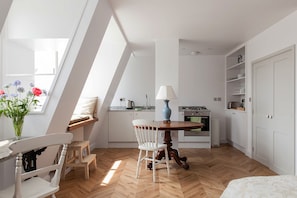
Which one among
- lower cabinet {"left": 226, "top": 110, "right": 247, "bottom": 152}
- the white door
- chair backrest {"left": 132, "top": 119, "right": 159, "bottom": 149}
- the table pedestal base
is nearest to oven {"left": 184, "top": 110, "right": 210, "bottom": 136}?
lower cabinet {"left": 226, "top": 110, "right": 247, "bottom": 152}

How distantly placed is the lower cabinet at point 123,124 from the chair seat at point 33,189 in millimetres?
3469

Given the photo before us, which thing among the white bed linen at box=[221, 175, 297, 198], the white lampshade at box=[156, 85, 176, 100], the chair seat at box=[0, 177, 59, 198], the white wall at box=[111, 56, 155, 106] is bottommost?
the chair seat at box=[0, 177, 59, 198]

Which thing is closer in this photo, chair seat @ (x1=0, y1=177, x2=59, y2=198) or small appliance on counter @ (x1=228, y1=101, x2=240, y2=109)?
chair seat @ (x1=0, y1=177, x2=59, y2=198)

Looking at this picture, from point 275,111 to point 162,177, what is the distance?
2.12 metres

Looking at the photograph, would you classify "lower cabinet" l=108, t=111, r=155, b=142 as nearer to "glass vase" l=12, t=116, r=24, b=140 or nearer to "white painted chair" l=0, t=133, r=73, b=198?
"glass vase" l=12, t=116, r=24, b=140

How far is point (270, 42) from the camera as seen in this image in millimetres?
3725

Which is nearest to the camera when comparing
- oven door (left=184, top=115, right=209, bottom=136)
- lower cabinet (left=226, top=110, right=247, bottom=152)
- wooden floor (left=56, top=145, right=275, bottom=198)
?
wooden floor (left=56, top=145, right=275, bottom=198)

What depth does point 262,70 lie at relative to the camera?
4039 millimetres

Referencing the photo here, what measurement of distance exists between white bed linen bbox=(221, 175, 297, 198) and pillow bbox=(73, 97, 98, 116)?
340 cm

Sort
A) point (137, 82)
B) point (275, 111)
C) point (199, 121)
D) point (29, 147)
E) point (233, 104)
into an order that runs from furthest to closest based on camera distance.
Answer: point (137, 82)
point (233, 104)
point (199, 121)
point (275, 111)
point (29, 147)

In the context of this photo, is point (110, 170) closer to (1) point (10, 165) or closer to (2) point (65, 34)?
(1) point (10, 165)

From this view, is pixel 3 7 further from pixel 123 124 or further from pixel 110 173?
pixel 123 124

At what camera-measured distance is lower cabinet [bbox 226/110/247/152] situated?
4.79 meters

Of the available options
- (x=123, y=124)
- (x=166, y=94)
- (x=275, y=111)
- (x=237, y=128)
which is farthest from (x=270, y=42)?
(x=123, y=124)
